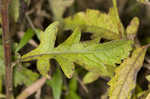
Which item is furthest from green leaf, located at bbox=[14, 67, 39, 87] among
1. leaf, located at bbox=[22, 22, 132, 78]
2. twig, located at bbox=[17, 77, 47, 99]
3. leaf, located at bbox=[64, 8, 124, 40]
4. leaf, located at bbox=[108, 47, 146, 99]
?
leaf, located at bbox=[108, 47, 146, 99]

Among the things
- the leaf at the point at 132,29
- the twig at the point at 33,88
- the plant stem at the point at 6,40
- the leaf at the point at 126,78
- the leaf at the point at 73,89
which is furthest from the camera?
the leaf at the point at 73,89

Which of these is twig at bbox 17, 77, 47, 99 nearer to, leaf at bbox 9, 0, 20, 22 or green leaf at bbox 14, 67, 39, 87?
green leaf at bbox 14, 67, 39, 87

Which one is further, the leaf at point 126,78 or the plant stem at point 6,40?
the leaf at point 126,78

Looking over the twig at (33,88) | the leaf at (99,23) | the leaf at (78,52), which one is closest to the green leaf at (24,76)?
the twig at (33,88)

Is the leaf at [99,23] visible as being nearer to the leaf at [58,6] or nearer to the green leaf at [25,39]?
the leaf at [58,6]

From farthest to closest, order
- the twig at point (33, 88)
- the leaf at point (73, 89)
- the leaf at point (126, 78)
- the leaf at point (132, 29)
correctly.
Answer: the leaf at point (73, 89) < the twig at point (33, 88) < the leaf at point (132, 29) < the leaf at point (126, 78)

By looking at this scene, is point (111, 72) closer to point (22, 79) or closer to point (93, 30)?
point (93, 30)
